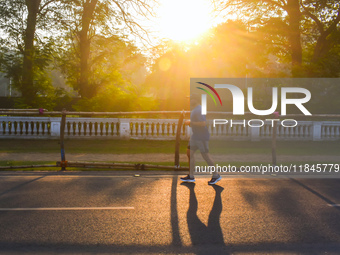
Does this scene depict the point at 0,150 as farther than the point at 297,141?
No

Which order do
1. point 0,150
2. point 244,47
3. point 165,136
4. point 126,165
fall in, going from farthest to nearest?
point 244,47
point 165,136
point 0,150
point 126,165

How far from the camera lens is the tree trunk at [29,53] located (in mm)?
18891

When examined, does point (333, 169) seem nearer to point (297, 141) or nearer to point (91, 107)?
point (297, 141)

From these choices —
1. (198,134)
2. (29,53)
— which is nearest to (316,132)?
(198,134)

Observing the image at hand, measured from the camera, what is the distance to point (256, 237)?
4500 mm

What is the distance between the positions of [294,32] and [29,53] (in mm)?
15163

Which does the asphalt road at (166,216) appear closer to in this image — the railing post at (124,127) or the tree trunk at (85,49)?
the railing post at (124,127)

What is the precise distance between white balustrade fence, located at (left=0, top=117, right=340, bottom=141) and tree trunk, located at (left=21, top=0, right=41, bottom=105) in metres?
3.24

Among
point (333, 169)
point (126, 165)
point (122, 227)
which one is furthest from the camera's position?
point (333, 169)

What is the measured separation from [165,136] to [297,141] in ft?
20.8

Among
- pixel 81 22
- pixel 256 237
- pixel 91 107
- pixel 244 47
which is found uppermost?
pixel 81 22

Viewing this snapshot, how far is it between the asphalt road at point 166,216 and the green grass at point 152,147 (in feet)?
17.4

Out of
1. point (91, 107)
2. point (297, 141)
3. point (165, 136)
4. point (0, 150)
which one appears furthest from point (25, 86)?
point (297, 141)

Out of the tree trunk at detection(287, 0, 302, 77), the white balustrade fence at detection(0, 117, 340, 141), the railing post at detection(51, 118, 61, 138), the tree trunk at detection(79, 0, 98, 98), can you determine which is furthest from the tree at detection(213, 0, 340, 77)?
the railing post at detection(51, 118, 61, 138)
